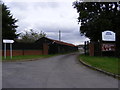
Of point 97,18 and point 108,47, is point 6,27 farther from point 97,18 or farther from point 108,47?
point 108,47

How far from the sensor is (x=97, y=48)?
91.4ft

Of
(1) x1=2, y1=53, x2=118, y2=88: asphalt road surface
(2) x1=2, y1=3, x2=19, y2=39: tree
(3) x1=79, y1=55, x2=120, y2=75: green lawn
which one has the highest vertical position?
(2) x1=2, y1=3, x2=19, y2=39: tree

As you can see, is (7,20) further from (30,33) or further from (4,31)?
(30,33)

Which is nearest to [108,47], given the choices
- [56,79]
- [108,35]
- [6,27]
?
[108,35]

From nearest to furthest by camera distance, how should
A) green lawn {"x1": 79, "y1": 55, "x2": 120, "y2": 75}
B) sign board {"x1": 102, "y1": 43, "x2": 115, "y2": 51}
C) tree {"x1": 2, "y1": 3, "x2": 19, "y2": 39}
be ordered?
green lawn {"x1": 79, "y1": 55, "x2": 120, "y2": 75}, sign board {"x1": 102, "y1": 43, "x2": 115, "y2": 51}, tree {"x1": 2, "y1": 3, "x2": 19, "y2": 39}

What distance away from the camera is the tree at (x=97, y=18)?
27.9 metres

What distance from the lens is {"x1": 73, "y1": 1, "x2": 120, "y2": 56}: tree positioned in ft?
91.5

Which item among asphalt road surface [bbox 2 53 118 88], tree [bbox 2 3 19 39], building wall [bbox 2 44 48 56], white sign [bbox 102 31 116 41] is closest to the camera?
asphalt road surface [bbox 2 53 118 88]

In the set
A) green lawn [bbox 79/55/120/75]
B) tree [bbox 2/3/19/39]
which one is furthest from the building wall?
green lawn [bbox 79/55/120/75]

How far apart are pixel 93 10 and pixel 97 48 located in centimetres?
707

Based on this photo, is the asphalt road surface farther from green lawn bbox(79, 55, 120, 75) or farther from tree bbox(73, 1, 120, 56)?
tree bbox(73, 1, 120, 56)

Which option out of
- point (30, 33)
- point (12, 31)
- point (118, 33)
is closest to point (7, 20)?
point (12, 31)

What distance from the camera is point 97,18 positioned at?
95.0 feet

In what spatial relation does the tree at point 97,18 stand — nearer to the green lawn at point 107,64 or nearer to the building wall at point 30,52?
the building wall at point 30,52
